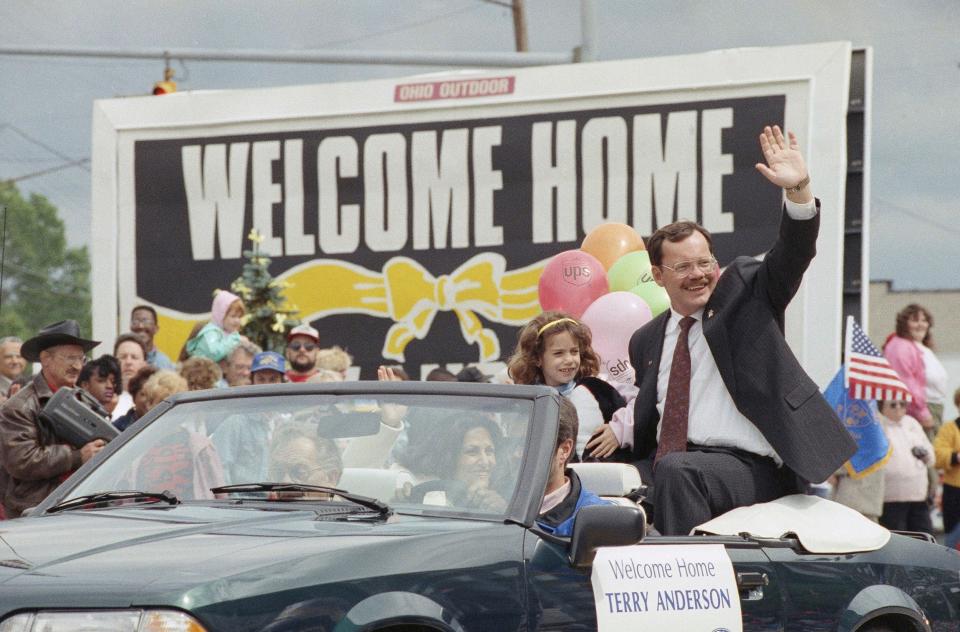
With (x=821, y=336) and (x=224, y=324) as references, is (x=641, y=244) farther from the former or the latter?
(x=224, y=324)

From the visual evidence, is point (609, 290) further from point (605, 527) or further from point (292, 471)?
point (605, 527)

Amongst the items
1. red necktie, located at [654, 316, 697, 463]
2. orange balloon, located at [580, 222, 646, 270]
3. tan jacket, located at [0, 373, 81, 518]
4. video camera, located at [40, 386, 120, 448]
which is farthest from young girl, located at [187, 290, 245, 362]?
red necktie, located at [654, 316, 697, 463]

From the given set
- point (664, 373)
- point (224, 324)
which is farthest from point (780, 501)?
point (224, 324)

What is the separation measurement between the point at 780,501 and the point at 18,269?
87525 mm

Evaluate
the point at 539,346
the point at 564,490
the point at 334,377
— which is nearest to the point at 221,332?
the point at 334,377

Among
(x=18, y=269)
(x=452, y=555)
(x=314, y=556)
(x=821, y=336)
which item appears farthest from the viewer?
(x=18, y=269)

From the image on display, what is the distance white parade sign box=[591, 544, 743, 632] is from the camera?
185 inches

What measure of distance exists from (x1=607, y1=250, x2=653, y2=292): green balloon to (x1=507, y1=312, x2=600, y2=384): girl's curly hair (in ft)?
11.5

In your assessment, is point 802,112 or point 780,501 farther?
point 802,112

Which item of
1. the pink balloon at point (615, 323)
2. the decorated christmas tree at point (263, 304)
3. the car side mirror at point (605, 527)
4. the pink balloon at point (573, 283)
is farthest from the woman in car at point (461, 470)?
the decorated christmas tree at point (263, 304)

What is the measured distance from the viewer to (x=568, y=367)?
6.90 metres

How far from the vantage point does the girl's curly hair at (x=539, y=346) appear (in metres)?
6.97

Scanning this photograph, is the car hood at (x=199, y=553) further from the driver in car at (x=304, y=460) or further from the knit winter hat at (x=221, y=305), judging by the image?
the knit winter hat at (x=221, y=305)

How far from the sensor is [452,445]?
4.75 m
